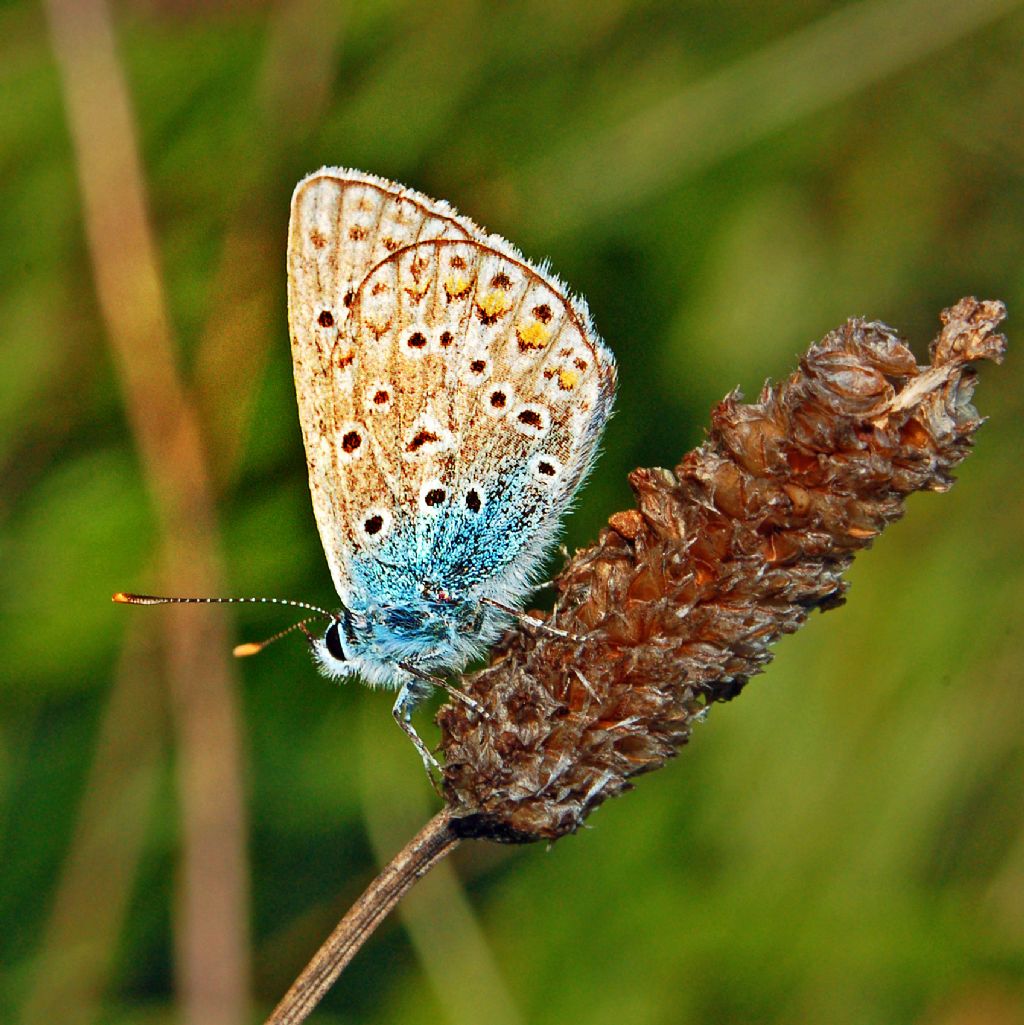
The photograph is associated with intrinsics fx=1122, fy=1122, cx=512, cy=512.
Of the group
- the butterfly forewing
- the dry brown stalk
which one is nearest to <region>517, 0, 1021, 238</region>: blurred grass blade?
the butterfly forewing

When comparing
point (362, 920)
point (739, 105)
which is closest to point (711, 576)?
point (362, 920)

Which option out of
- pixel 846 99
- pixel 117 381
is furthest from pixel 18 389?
pixel 846 99

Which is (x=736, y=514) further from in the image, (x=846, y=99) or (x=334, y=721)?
(x=846, y=99)

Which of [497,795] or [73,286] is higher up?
[73,286]

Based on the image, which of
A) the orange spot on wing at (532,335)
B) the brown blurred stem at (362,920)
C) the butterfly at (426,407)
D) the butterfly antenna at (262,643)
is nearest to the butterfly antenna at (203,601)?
the butterfly antenna at (262,643)

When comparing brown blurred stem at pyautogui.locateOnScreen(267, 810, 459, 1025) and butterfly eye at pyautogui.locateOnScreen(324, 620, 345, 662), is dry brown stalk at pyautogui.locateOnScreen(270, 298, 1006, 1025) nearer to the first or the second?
brown blurred stem at pyautogui.locateOnScreen(267, 810, 459, 1025)

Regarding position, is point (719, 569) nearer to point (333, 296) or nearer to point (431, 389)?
point (431, 389)

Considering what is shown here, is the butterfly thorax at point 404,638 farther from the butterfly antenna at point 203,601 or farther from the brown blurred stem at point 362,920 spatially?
the brown blurred stem at point 362,920

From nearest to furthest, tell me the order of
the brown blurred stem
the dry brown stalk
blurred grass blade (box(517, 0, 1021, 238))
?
the brown blurred stem
the dry brown stalk
blurred grass blade (box(517, 0, 1021, 238))
